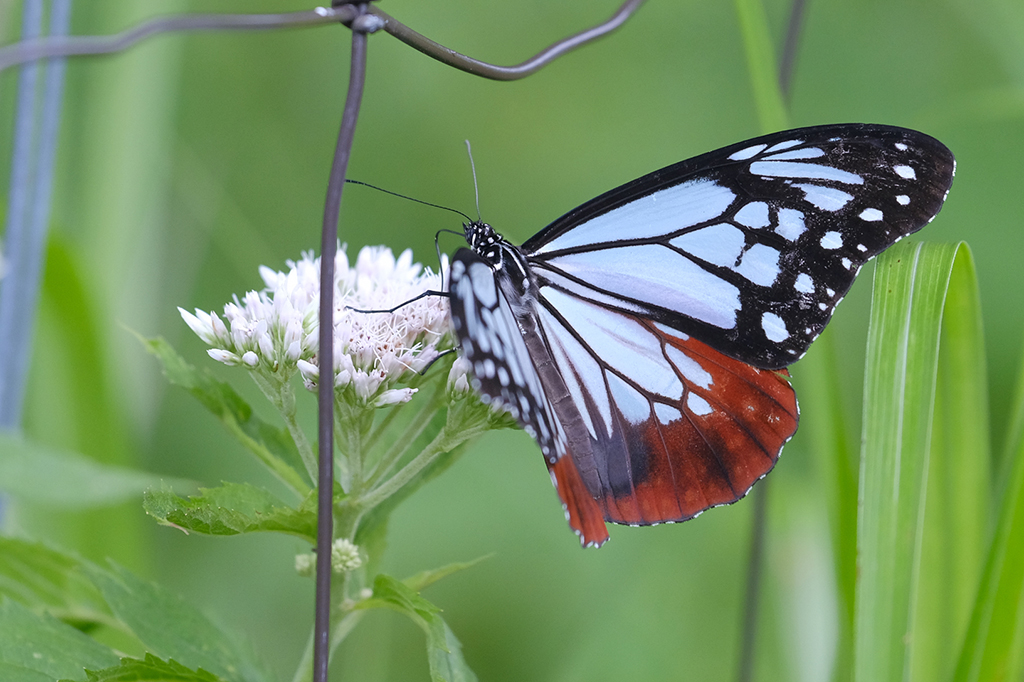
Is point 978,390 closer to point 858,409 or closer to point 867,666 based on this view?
point 867,666

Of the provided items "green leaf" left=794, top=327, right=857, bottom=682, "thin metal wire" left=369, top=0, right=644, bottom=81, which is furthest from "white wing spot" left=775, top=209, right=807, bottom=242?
"thin metal wire" left=369, top=0, right=644, bottom=81

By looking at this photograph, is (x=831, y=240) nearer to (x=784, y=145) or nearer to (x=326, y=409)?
(x=784, y=145)

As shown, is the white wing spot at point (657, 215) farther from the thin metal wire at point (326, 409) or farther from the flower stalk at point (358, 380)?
the thin metal wire at point (326, 409)

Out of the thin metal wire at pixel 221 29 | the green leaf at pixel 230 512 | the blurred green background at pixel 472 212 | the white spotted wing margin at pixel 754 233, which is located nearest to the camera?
the thin metal wire at pixel 221 29

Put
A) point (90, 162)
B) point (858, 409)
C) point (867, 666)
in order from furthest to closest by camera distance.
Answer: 1. point (858, 409)
2. point (90, 162)
3. point (867, 666)

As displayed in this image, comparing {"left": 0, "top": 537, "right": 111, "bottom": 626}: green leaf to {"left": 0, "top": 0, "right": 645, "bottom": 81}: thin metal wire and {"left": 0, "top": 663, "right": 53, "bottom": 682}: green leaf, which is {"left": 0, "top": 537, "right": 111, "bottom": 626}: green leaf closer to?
{"left": 0, "top": 663, "right": 53, "bottom": 682}: green leaf

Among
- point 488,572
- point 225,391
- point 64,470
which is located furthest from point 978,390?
point 488,572

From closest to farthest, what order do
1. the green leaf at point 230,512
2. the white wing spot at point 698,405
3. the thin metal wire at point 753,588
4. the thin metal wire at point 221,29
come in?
the thin metal wire at point 221,29, the green leaf at point 230,512, the white wing spot at point 698,405, the thin metal wire at point 753,588

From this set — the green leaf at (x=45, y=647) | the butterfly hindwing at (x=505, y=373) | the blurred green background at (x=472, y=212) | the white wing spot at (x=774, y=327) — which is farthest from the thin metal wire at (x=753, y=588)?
the green leaf at (x=45, y=647)
